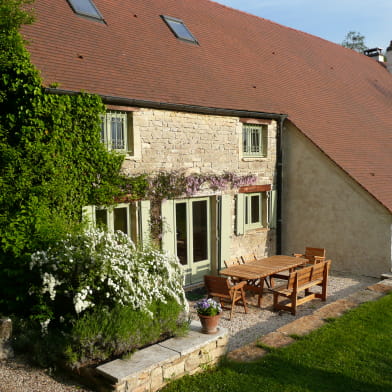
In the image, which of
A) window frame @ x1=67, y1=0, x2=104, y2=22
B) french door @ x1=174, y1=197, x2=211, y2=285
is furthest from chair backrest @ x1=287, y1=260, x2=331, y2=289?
window frame @ x1=67, y1=0, x2=104, y2=22

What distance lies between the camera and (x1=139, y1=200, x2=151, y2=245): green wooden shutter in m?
8.58

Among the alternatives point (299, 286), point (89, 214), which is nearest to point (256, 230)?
point (299, 286)

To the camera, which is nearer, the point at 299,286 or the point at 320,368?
the point at 320,368

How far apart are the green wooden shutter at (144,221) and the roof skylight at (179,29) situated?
18.9 feet

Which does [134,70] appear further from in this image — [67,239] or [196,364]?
[196,364]

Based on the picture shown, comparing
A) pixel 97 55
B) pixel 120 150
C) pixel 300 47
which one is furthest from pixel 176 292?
pixel 300 47

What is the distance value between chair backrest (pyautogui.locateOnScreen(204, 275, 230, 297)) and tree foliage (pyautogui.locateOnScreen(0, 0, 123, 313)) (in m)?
2.49

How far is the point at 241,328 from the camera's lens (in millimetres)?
7312

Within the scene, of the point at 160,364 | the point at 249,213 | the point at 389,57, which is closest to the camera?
the point at 160,364

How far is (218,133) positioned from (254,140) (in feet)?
5.22

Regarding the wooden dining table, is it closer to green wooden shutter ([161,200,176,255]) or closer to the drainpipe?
green wooden shutter ([161,200,176,255])

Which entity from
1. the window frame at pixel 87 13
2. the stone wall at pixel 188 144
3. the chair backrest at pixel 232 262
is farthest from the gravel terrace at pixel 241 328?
the window frame at pixel 87 13

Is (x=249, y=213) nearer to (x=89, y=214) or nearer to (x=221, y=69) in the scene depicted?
(x=221, y=69)

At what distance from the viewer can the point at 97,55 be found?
9.30 metres
